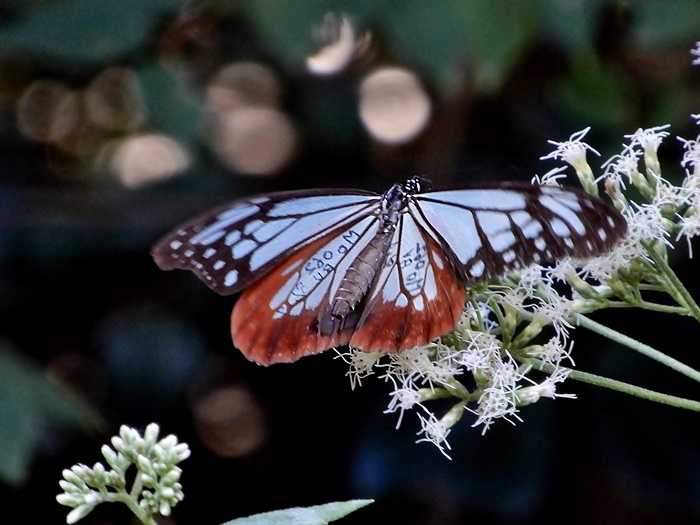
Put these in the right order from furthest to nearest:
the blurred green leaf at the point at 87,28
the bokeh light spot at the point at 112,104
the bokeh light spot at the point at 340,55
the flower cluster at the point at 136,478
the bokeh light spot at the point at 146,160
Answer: the bokeh light spot at the point at 146,160 < the bokeh light spot at the point at 112,104 < the bokeh light spot at the point at 340,55 < the blurred green leaf at the point at 87,28 < the flower cluster at the point at 136,478

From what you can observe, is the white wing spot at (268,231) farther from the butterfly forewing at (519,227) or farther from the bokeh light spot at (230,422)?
the bokeh light spot at (230,422)

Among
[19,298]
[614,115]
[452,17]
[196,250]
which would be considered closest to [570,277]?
[196,250]

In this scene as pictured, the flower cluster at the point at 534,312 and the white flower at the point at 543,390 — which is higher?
the flower cluster at the point at 534,312

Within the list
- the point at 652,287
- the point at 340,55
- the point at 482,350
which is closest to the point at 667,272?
the point at 652,287

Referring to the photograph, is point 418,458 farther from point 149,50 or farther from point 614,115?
point 149,50

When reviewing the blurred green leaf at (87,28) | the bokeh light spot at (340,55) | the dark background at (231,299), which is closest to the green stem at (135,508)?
the dark background at (231,299)

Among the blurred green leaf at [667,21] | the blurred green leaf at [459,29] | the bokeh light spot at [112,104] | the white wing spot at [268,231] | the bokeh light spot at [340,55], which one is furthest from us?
the bokeh light spot at [112,104]

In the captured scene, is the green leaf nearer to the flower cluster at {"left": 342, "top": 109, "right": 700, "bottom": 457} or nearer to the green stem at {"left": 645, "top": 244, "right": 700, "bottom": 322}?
the flower cluster at {"left": 342, "top": 109, "right": 700, "bottom": 457}

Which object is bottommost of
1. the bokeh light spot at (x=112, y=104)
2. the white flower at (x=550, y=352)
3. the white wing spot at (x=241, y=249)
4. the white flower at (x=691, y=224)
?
the white flower at (x=550, y=352)
